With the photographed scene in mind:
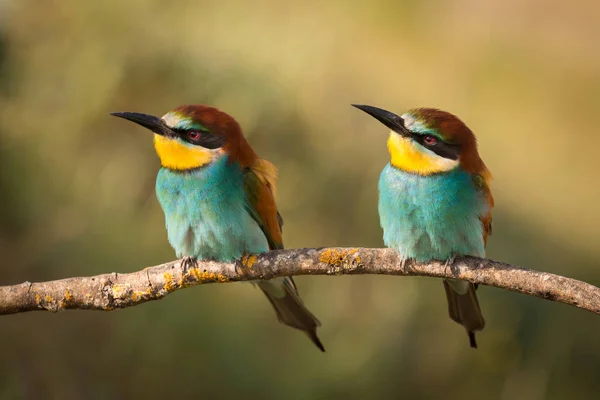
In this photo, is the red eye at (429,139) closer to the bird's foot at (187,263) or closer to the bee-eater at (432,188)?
the bee-eater at (432,188)

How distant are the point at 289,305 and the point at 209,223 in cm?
41

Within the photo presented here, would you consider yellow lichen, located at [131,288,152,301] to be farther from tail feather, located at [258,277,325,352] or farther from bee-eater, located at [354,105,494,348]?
bee-eater, located at [354,105,494,348]

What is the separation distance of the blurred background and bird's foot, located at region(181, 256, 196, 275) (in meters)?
1.61

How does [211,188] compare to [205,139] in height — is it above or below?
below

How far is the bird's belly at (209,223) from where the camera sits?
259 centimetres

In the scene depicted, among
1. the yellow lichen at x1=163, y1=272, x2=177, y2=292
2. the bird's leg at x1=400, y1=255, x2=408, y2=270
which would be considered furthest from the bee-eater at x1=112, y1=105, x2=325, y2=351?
the bird's leg at x1=400, y1=255, x2=408, y2=270

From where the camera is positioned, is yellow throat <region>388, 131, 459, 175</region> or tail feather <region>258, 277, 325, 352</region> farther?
tail feather <region>258, 277, 325, 352</region>

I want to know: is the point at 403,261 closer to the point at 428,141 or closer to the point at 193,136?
the point at 428,141

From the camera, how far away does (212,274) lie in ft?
8.41

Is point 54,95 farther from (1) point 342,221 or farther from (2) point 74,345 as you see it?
(1) point 342,221

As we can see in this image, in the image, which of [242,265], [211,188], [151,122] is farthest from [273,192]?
[151,122]

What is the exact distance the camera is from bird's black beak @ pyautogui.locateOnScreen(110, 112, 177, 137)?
2.49m

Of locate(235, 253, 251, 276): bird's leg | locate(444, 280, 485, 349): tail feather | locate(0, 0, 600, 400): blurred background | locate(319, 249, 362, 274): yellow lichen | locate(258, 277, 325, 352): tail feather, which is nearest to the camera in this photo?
locate(319, 249, 362, 274): yellow lichen

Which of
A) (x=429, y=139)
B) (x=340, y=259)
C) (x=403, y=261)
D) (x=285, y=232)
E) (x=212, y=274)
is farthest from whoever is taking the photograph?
(x=285, y=232)
